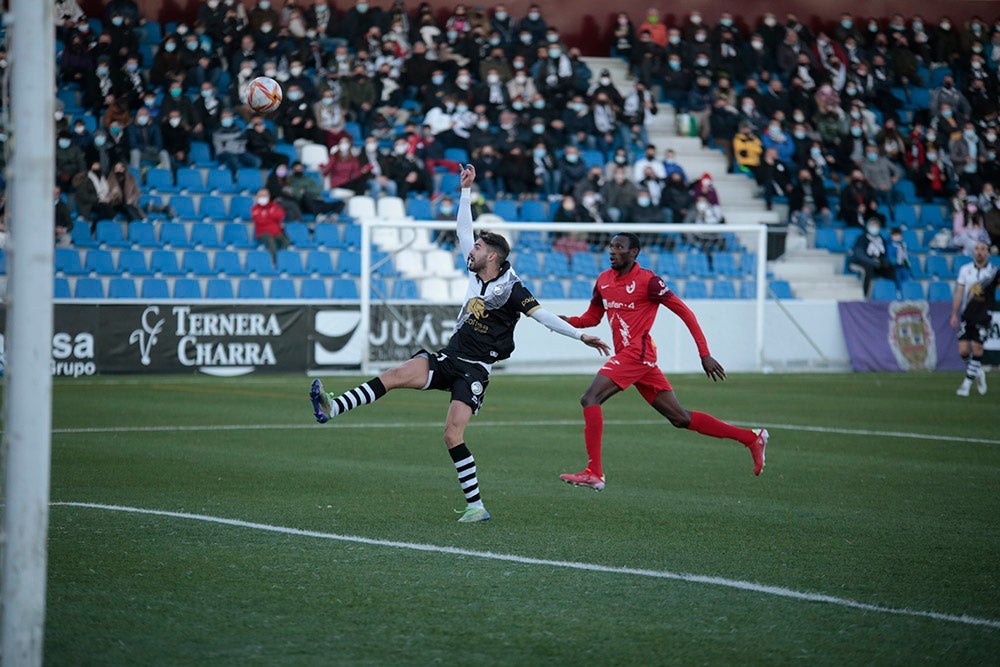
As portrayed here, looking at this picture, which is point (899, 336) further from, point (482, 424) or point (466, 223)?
point (466, 223)

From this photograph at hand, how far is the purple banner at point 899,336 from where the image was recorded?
26.5 meters

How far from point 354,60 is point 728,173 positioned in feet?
31.4

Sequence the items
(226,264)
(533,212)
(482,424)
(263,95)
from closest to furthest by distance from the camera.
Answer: (263,95), (482,424), (226,264), (533,212)

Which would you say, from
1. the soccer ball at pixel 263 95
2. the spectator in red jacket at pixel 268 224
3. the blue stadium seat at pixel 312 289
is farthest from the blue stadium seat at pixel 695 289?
the soccer ball at pixel 263 95

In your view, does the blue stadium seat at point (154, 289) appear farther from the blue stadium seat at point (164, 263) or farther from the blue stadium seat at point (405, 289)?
the blue stadium seat at point (405, 289)

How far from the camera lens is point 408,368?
879 cm

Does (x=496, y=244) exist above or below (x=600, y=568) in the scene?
above

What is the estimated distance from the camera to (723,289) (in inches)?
1031

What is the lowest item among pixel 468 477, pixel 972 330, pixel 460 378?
pixel 468 477

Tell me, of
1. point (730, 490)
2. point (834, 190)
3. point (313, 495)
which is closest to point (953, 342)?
point (834, 190)

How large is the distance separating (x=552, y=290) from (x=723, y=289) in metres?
3.71

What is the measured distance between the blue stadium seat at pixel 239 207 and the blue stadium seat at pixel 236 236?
1.65ft

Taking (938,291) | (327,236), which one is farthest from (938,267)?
(327,236)

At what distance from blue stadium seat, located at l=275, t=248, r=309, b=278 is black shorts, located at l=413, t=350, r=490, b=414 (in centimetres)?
1647
